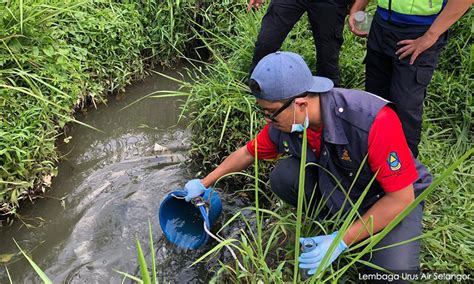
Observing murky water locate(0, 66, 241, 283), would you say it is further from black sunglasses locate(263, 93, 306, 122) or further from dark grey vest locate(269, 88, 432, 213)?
black sunglasses locate(263, 93, 306, 122)

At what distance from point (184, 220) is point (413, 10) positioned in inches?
69.8

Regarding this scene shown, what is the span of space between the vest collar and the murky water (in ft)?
3.82

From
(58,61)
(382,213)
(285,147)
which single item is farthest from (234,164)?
(58,61)

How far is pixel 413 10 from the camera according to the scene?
2336mm

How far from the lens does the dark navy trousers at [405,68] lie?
2.43 m

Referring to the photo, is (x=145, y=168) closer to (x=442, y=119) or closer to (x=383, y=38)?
(x=383, y=38)

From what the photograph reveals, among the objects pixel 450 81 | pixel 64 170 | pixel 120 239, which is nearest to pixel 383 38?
pixel 450 81

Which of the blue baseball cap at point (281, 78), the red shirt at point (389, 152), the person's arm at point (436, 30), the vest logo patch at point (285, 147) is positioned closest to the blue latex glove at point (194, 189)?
the vest logo patch at point (285, 147)

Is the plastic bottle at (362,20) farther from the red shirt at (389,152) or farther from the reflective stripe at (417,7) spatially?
the red shirt at (389,152)

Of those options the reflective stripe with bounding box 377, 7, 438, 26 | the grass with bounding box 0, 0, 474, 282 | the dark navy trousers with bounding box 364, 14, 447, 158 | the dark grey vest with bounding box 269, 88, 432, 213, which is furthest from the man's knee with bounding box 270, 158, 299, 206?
the reflective stripe with bounding box 377, 7, 438, 26

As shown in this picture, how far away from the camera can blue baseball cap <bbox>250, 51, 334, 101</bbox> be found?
6.07 feet

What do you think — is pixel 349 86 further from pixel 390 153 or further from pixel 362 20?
pixel 390 153

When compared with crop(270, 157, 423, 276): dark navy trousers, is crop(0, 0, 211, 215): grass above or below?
above

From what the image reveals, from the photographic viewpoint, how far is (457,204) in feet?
8.48
